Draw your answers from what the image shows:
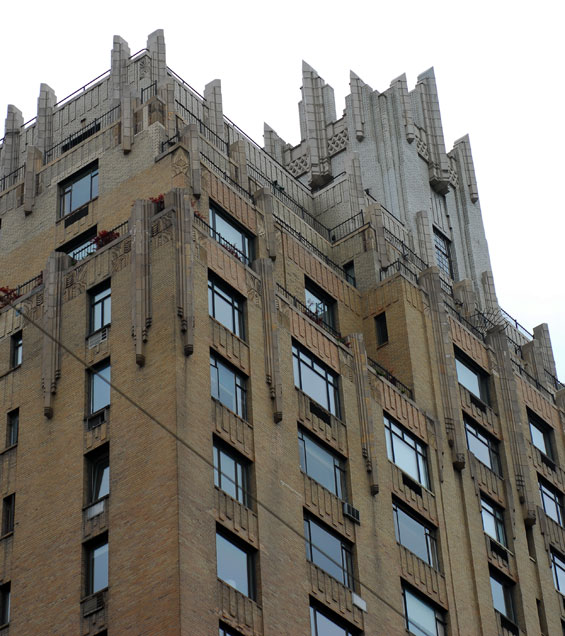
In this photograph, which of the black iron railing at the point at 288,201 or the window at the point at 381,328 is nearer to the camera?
the window at the point at 381,328

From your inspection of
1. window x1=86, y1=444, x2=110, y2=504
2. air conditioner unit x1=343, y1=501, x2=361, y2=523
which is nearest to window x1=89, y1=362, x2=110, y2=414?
window x1=86, y1=444, x2=110, y2=504

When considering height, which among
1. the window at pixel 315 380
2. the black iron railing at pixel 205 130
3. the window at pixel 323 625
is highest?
the black iron railing at pixel 205 130

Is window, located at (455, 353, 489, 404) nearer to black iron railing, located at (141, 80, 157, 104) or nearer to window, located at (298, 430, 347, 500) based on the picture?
window, located at (298, 430, 347, 500)

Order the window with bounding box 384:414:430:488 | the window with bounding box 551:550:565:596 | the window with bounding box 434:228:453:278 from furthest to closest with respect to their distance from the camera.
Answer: the window with bounding box 434:228:453:278 < the window with bounding box 551:550:565:596 < the window with bounding box 384:414:430:488

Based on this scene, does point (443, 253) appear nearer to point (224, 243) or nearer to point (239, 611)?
point (224, 243)

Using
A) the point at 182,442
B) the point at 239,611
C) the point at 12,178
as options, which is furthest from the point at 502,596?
the point at 12,178

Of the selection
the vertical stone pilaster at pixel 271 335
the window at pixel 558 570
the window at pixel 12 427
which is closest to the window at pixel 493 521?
the window at pixel 558 570

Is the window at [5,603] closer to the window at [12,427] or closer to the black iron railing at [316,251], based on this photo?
the window at [12,427]

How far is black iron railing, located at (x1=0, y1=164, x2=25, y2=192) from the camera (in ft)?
227

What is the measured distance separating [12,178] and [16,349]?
12915 mm

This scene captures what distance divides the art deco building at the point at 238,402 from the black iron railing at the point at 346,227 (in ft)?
0.38

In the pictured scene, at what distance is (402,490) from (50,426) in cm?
1358

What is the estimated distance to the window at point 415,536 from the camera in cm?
5853

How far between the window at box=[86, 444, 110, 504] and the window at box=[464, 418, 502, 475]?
18.3m
